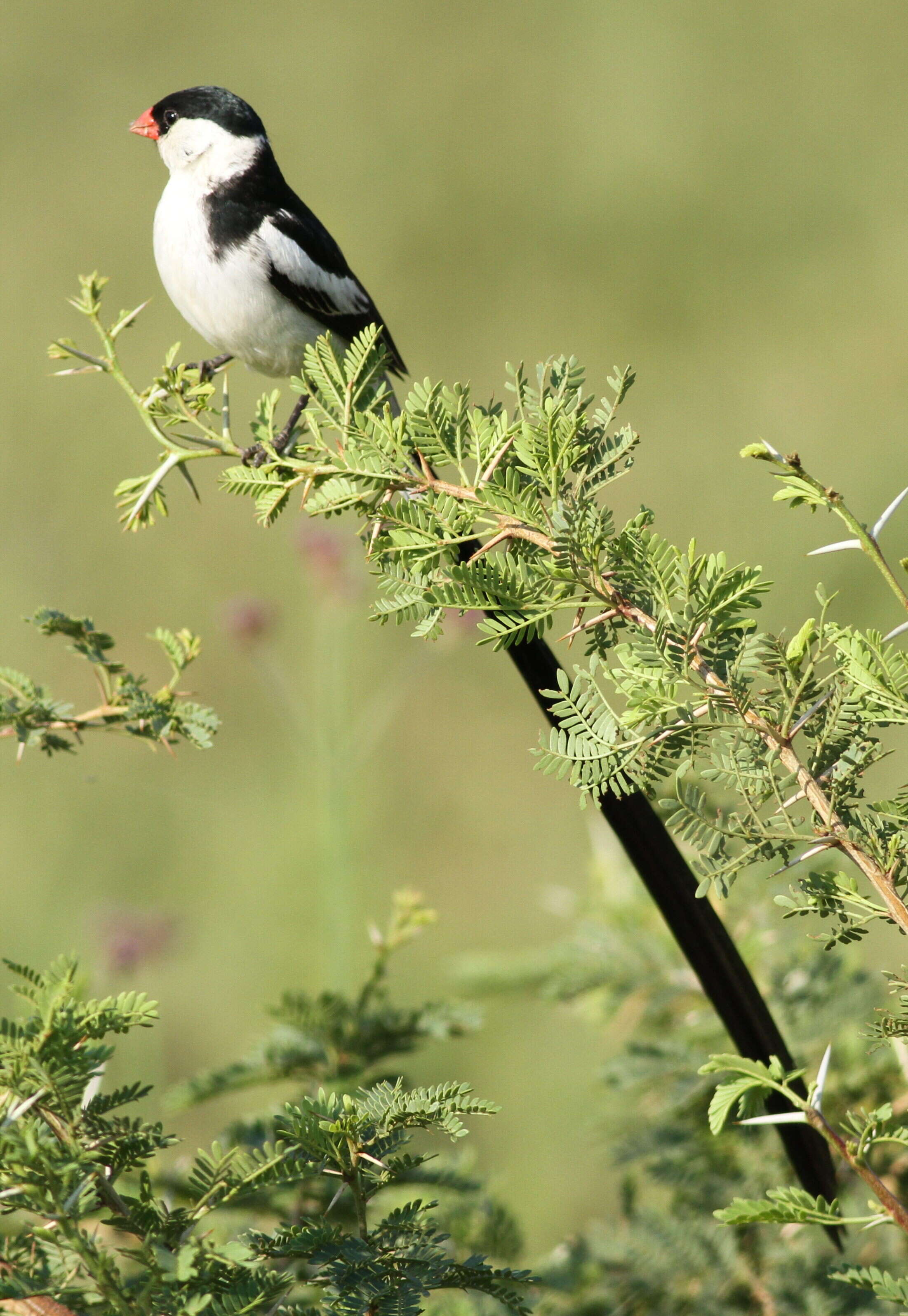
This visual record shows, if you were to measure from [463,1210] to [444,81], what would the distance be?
8.32m

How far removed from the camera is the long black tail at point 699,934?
3.78 ft

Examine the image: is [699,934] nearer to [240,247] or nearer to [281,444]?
[281,444]

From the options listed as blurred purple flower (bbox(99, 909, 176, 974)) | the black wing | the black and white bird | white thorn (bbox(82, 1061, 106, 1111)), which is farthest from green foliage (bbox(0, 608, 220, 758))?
blurred purple flower (bbox(99, 909, 176, 974))

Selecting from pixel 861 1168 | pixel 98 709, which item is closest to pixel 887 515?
pixel 861 1168

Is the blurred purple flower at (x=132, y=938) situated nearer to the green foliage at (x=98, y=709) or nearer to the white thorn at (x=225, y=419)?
the green foliage at (x=98, y=709)

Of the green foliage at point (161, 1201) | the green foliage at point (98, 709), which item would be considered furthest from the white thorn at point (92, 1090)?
the green foliage at point (98, 709)

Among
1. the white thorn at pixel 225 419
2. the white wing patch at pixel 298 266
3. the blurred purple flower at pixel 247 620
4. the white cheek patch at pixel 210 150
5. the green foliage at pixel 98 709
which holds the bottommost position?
the green foliage at pixel 98 709

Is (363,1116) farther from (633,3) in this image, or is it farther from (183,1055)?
(633,3)

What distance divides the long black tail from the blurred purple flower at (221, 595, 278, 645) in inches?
71.9

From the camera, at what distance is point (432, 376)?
6934 mm

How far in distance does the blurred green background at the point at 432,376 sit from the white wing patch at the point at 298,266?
2.43 ft

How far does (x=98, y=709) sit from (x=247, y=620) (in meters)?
1.63

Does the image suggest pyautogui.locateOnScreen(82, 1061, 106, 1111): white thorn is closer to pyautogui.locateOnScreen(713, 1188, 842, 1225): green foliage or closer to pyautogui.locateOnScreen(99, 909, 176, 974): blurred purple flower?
pyautogui.locateOnScreen(713, 1188, 842, 1225): green foliage

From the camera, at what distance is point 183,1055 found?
4.20 meters
